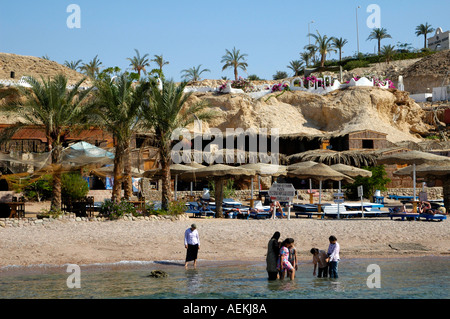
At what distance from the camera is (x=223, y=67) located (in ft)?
226

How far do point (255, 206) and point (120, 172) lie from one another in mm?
6610

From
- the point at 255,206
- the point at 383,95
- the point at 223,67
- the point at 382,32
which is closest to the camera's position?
the point at 255,206

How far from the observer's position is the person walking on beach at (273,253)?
1230cm

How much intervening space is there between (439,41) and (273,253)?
96860mm

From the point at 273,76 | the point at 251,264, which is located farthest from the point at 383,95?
the point at 273,76

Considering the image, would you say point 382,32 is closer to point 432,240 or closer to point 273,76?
point 273,76

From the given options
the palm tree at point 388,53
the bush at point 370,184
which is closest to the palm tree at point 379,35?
the palm tree at point 388,53

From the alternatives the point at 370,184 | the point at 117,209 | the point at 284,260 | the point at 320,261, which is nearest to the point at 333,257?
the point at 320,261

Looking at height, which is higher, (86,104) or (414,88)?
(414,88)

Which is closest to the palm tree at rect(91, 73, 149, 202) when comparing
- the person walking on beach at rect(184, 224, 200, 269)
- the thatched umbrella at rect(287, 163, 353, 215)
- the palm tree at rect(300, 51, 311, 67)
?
the person walking on beach at rect(184, 224, 200, 269)

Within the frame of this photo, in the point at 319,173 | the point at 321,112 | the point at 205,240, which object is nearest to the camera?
the point at 205,240

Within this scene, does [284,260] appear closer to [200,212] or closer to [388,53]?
[200,212]

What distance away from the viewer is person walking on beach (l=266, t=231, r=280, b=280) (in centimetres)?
1230

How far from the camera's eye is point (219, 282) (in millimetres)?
13227
